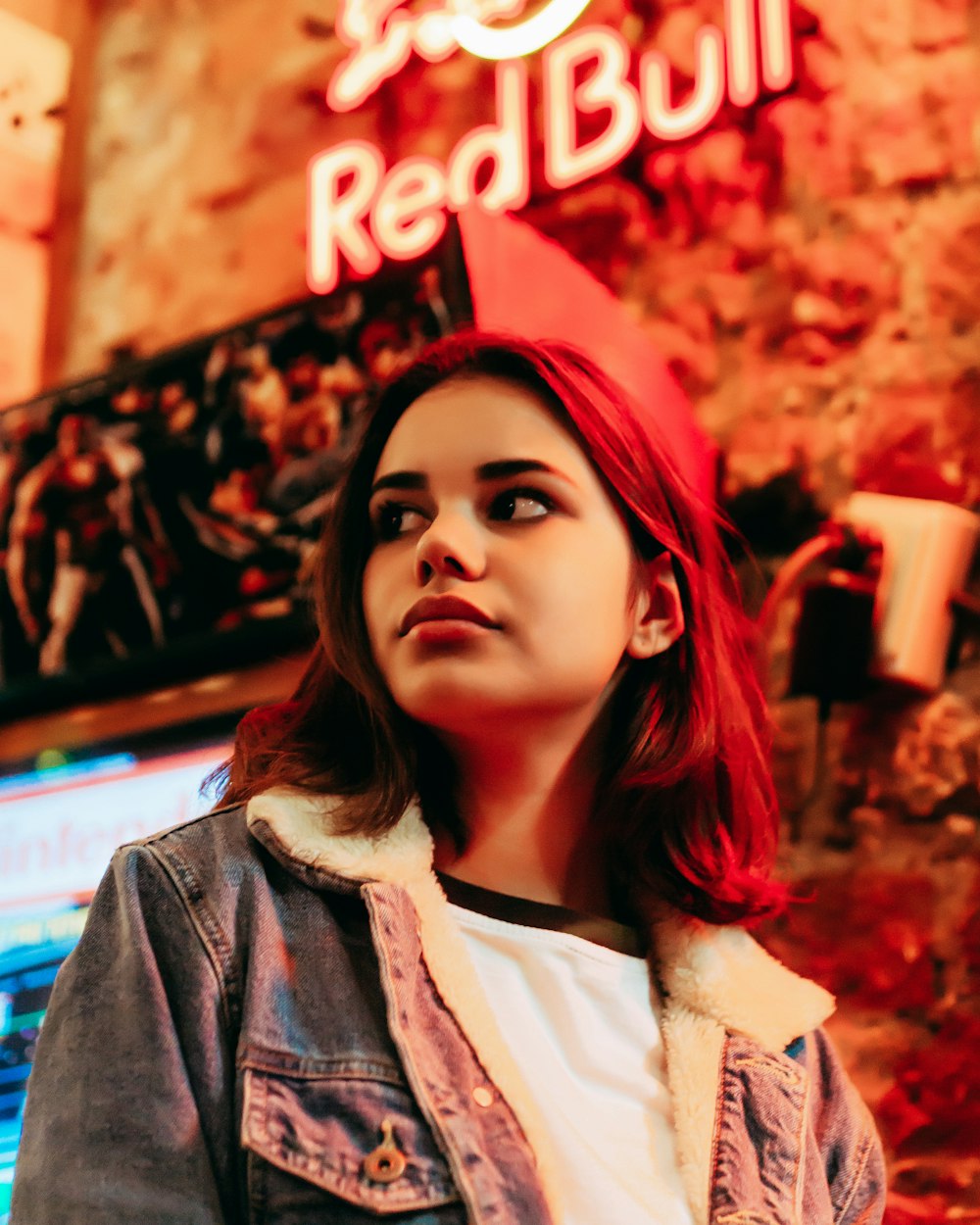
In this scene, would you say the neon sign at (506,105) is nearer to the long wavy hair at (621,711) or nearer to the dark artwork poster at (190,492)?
the dark artwork poster at (190,492)

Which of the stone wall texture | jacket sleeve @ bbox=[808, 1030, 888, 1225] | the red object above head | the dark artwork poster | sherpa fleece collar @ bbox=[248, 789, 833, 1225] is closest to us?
sherpa fleece collar @ bbox=[248, 789, 833, 1225]

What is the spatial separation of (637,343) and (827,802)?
73cm

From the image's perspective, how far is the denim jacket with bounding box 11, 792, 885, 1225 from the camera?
2.60 ft

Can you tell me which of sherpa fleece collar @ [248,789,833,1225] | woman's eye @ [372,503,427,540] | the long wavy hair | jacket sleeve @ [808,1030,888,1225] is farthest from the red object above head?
jacket sleeve @ [808,1030,888,1225]

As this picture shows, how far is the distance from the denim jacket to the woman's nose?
205mm

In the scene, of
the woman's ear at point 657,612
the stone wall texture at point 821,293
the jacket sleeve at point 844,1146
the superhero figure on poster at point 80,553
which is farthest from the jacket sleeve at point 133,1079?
the superhero figure on poster at point 80,553

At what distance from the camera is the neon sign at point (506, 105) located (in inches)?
86.9

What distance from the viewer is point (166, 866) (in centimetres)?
90

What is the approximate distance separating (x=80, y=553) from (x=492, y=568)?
1.77 meters

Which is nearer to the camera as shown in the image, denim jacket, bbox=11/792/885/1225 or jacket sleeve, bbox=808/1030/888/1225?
denim jacket, bbox=11/792/885/1225

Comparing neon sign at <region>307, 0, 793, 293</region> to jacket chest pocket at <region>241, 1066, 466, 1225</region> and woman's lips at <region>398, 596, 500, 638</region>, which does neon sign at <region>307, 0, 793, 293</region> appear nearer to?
woman's lips at <region>398, 596, 500, 638</region>

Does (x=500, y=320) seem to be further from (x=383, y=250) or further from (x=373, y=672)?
(x=383, y=250)

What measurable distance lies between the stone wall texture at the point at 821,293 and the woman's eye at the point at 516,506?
93 cm

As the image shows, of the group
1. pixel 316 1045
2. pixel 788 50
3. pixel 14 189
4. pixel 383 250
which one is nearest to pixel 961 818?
pixel 316 1045
